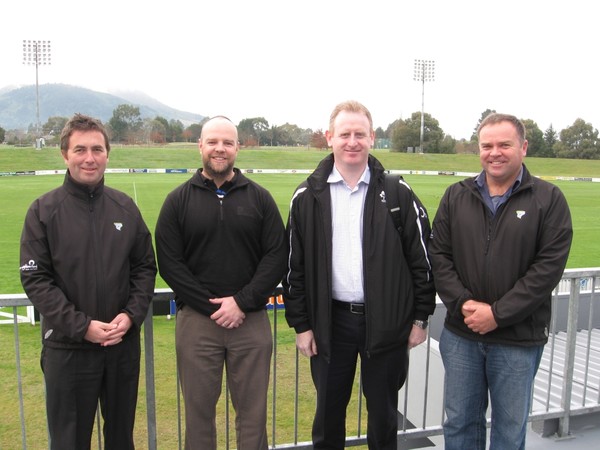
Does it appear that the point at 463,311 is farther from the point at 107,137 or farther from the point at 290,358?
the point at 290,358

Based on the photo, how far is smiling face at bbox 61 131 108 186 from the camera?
2827 millimetres

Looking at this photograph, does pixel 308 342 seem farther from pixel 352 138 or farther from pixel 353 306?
pixel 352 138

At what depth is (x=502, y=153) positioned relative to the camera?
289cm

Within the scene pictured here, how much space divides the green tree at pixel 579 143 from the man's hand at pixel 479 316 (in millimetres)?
73355

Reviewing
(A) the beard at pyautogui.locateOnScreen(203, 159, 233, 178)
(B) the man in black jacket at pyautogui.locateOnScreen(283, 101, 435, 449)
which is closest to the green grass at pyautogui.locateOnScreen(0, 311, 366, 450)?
(B) the man in black jacket at pyautogui.locateOnScreen(283, 101, 435, 449)

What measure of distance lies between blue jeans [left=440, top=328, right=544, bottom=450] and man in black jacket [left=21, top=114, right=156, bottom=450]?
172cm

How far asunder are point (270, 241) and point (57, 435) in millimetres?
1472

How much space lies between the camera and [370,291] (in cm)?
294

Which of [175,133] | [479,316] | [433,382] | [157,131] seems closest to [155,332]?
[433,382]

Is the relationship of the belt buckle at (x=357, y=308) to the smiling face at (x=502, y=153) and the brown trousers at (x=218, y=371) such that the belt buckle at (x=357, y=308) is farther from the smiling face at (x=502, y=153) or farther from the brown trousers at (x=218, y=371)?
the smiling face at (x=502, y=153)

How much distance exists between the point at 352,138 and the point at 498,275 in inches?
41.1

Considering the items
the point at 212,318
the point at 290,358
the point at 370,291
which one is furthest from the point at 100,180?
the point at 290,358

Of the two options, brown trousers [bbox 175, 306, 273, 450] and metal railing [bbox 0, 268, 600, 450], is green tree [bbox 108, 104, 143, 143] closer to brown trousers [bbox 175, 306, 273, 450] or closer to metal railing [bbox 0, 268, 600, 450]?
metal railing [bbox 0, 268, 600, 450]

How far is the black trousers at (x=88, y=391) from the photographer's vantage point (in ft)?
9.01
